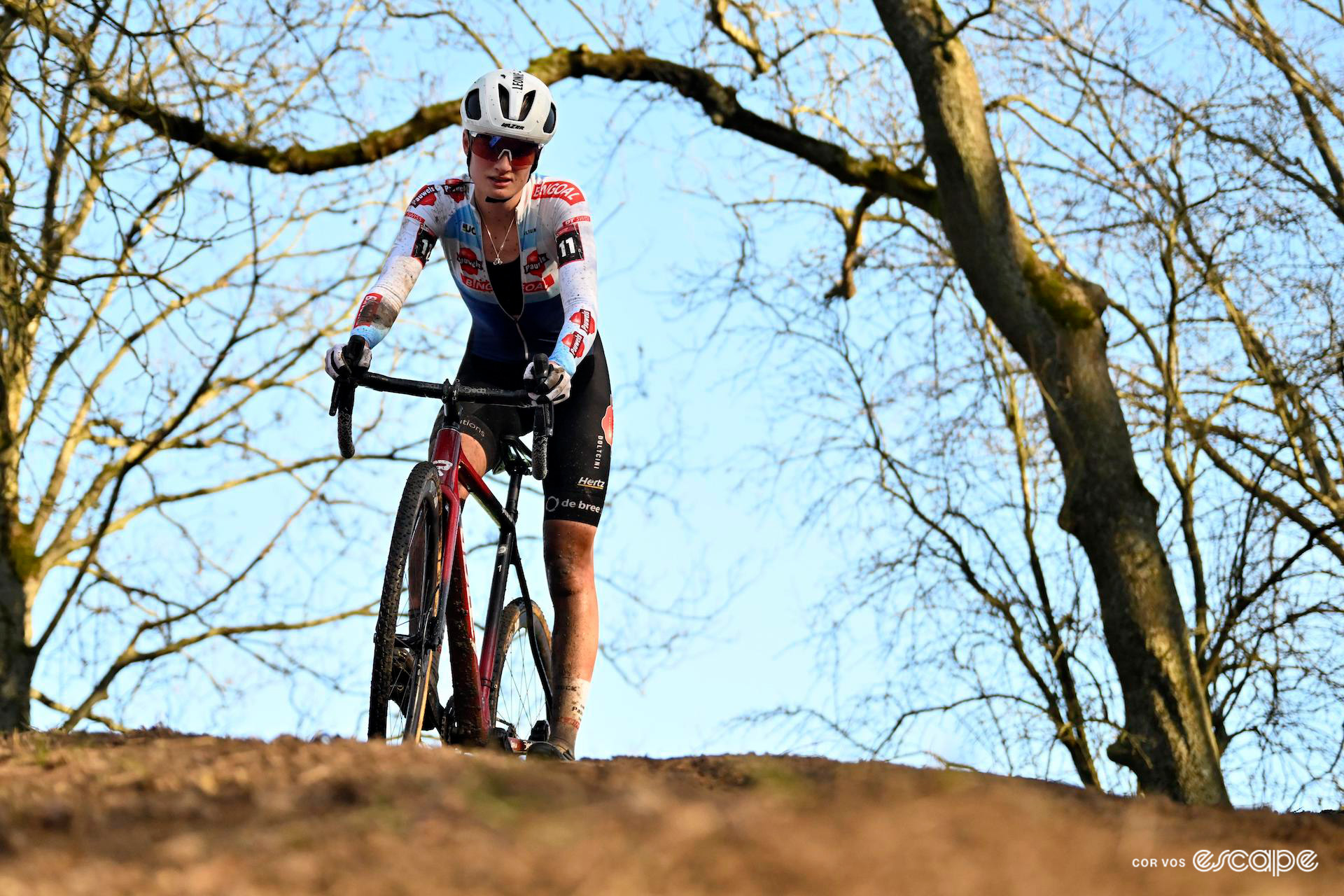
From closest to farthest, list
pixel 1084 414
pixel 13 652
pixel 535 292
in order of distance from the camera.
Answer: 1. pixel 535 292
2. pixel 1084 414
3. pixel 13 652

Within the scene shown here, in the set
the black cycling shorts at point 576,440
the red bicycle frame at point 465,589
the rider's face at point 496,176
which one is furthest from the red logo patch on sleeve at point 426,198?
the red bicycle frame at point 465,589

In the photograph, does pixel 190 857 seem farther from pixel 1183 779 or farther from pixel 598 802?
pixel 1183 779

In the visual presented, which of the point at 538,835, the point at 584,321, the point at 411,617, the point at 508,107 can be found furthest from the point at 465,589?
the point at 538,835

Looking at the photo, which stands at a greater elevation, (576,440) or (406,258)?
(406,258)

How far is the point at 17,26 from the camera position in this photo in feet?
26.7

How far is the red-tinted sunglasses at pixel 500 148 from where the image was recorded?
578cm

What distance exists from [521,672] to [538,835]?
3.94 m

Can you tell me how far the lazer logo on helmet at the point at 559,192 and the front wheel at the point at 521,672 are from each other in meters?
1.72

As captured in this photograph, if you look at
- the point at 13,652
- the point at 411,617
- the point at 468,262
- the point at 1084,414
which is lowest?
the point at 411,617

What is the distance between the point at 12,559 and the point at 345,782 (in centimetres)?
989

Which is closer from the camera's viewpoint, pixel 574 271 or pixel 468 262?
pixel 574 271

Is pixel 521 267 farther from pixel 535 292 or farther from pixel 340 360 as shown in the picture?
pixel 340 360

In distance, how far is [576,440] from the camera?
5941 mm

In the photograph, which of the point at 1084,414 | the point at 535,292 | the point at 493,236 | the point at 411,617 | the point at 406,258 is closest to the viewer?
the point at 411,617
